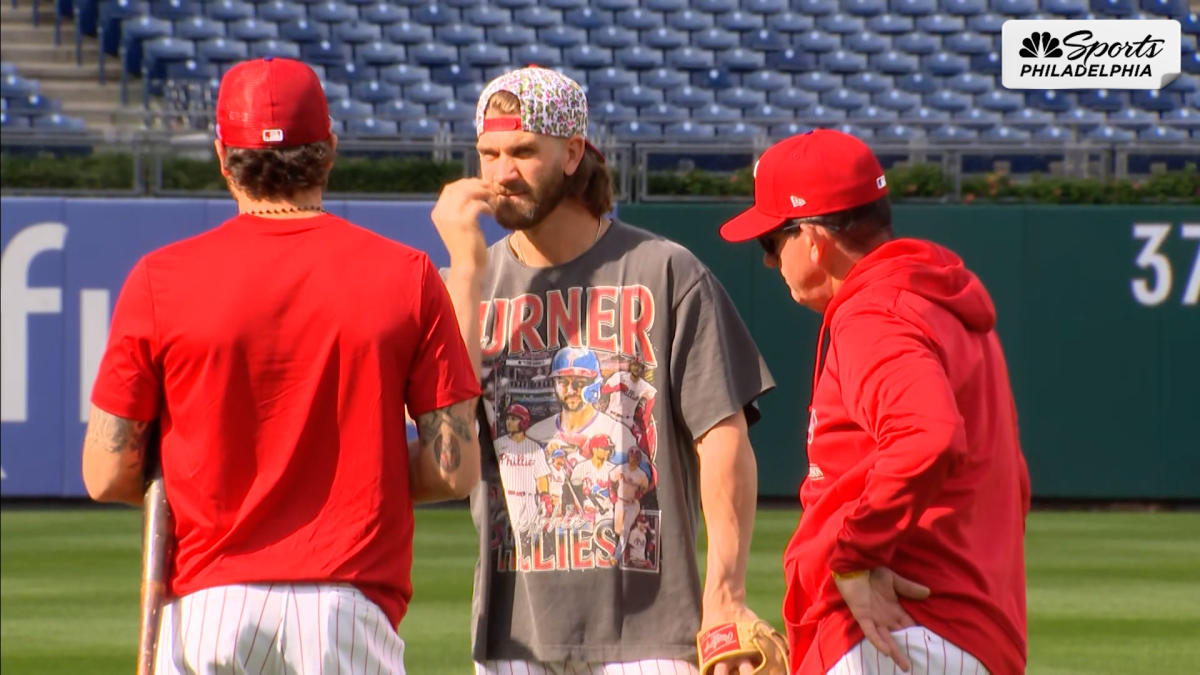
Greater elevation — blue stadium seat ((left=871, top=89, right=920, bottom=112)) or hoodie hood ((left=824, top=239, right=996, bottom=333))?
blue stadium seat ((left=871, top=89, right=920, bottom=112))

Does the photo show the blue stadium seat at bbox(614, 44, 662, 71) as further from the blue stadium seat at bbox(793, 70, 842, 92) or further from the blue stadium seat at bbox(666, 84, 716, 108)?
the blue stadium seat at bbox(793, 70, 842, 92)

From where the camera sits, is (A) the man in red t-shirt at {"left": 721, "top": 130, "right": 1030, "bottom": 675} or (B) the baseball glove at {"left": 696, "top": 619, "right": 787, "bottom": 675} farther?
(B) the baseball glove at {"left": 696, "top": 619, "right": 787, "bottom": 675}

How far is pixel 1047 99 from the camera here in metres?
18.7

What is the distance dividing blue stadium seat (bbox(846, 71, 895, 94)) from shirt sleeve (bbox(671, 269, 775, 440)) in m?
15.5

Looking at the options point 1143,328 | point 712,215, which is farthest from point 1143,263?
point 712,215

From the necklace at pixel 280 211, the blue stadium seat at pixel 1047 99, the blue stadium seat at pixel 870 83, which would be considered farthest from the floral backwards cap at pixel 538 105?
the blue stadium seat at pixel 1047 99

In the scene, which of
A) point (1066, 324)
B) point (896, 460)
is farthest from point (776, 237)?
point (1066, 324)

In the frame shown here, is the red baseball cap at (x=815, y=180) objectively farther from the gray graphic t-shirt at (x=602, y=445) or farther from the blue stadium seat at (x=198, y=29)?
the blue stadium seat at (x=198, y=29)

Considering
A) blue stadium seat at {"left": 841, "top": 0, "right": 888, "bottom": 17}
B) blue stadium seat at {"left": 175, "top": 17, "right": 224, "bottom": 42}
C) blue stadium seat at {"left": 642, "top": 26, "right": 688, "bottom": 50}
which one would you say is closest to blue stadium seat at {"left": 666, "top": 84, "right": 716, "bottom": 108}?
blue stadium seat at {"left": 642, "top": 26, "right": 688, "bottom": 50}

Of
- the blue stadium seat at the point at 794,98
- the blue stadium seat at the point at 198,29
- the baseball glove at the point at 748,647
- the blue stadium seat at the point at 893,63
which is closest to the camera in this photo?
the baseball glove at the point at 748,647

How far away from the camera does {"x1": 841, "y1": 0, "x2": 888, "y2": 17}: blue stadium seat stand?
763 inches

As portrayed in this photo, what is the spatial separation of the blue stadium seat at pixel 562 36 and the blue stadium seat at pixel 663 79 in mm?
797

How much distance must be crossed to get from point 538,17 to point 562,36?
474 mm

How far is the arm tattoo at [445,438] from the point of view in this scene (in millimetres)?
2906
